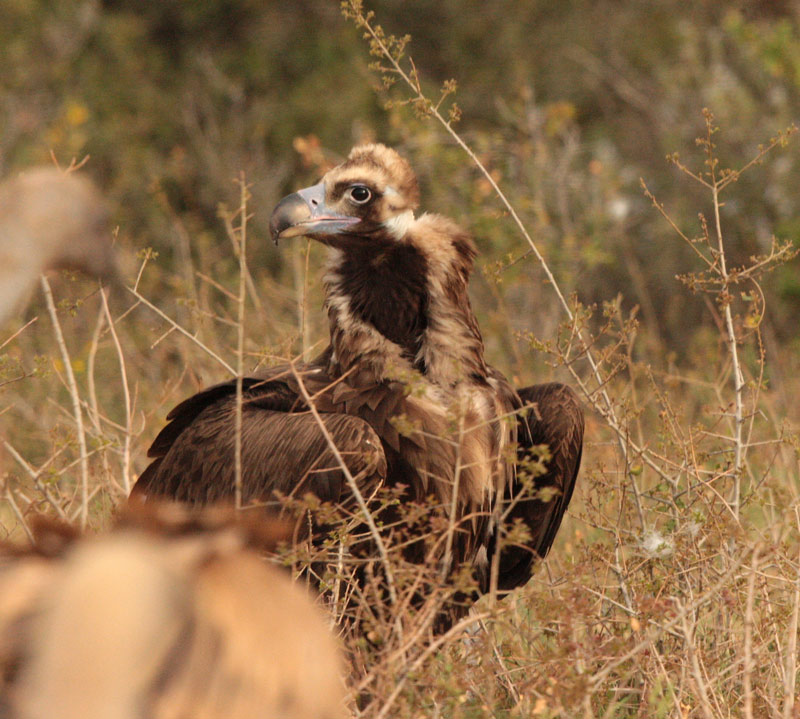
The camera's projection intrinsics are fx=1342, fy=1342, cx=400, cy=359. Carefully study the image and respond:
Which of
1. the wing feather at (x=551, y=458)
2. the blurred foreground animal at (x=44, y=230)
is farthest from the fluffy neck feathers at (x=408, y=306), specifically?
the blurred foreground animal at (x=44, y=230)

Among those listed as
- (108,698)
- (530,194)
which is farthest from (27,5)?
(108,698)

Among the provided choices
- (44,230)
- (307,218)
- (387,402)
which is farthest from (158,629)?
(307,218)

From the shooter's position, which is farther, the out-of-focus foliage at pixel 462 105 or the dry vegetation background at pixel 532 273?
the out-of-focus foliage at pixel 462 105

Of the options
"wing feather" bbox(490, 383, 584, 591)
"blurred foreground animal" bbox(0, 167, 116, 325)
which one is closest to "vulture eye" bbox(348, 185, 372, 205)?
"wing feather" bbox(490, 383, 584, 591)

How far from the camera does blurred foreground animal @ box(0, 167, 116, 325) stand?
1846mm

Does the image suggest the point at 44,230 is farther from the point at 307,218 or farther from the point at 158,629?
the point at 307,218

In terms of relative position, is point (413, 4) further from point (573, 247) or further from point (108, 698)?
point (108, 698)

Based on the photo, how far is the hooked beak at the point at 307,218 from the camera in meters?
4.31

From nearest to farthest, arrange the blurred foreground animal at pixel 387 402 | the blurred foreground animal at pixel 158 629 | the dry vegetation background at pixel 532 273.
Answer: the blurred foreground animal at pixel 158 629 < the dry vegetation background at pixel 532 273 < the blurred foreground animal at pixel 387 402

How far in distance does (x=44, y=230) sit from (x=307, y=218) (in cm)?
249

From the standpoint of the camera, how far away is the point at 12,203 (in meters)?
1.87

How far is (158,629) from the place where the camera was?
1.60 meters

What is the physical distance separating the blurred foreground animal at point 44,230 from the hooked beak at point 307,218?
Result: 7.65 ft

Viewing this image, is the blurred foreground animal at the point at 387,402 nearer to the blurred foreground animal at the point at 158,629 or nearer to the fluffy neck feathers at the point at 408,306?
the fluffy neck feathers at the point at 408,306
